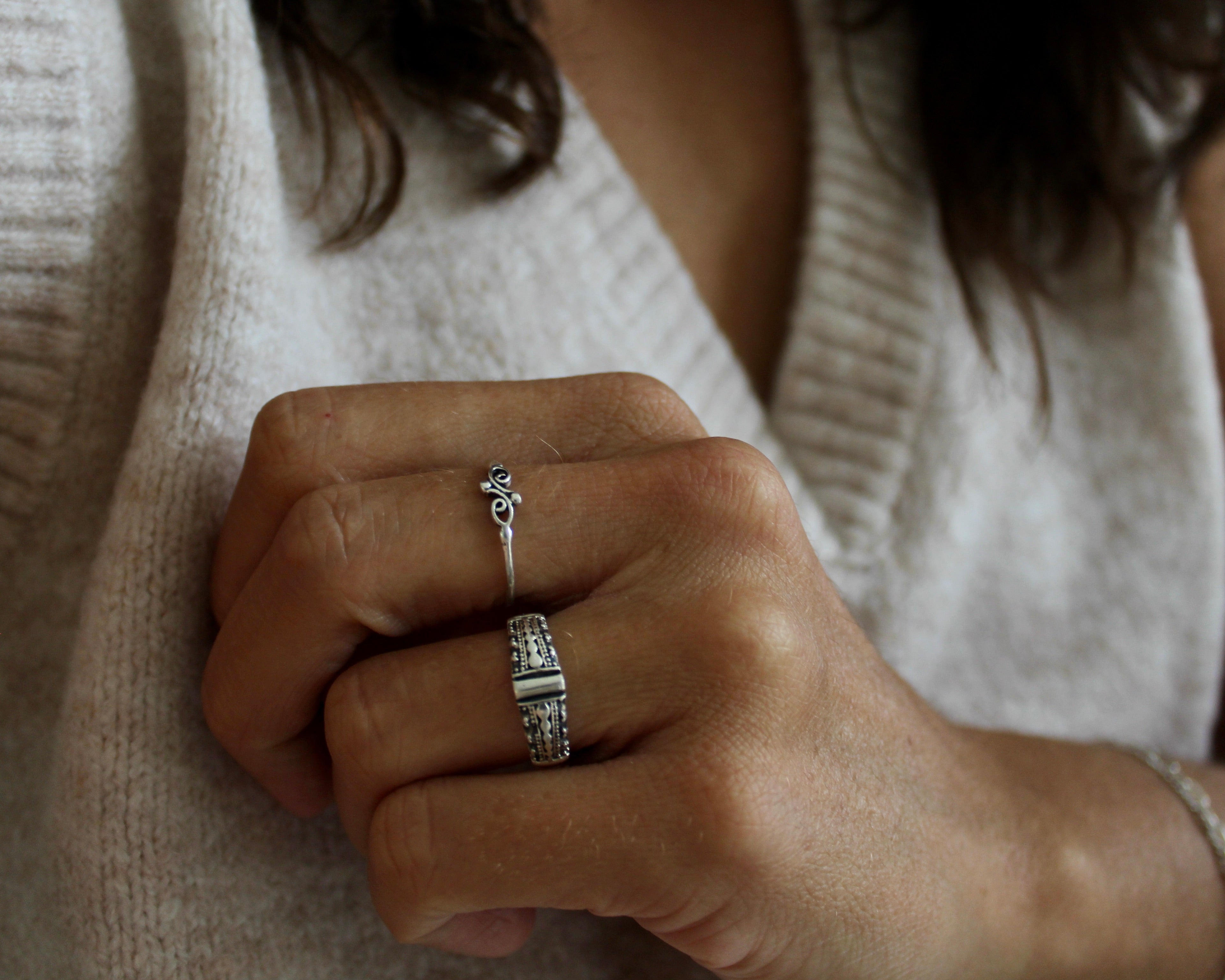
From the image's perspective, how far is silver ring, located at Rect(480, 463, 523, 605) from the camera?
0.45 meters

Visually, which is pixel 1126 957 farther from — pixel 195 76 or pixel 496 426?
pixel 195 76

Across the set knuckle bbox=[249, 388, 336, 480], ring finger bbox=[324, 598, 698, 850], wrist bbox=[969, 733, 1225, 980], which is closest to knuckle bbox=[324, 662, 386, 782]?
ring finger bbox=[324, 598, 698, 850]

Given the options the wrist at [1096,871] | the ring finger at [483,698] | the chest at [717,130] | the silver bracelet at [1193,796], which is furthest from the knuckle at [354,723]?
the silver bracelet at [1193,796]

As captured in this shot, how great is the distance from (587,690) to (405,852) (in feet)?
0.37

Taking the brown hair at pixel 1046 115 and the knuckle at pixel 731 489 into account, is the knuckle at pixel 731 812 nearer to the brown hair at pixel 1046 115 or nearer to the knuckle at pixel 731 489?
the knuckle at pixel 731 489

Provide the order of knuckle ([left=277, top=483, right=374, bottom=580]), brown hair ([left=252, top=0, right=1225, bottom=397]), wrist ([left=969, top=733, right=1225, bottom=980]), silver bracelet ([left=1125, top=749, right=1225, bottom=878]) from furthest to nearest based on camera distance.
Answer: brown hair ([left=252, top=0, right=1225, bottom=397]) → silver bracelet ([left=1125, top=749, right=1225, bottom=878]) → wrist ([left=969, top=733, right=1225, bottom=980]) → knuckle ([left=277, top=483, right=374, bottom=580])

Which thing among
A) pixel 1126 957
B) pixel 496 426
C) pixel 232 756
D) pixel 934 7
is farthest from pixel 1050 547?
pixel 232 756

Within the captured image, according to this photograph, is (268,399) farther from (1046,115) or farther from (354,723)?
(1046,115)

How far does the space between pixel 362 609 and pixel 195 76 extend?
34cm

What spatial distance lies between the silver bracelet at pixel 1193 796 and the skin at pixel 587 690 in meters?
0.33

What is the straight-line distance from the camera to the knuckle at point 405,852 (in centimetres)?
43

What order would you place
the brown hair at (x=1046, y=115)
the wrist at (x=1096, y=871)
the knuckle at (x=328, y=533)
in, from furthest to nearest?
the brown hair at (x=1046, y=115) < the wrist at (x=1096, y=871) < the knuckle at (x=328, y=533)

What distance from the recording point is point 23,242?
52 centimetres

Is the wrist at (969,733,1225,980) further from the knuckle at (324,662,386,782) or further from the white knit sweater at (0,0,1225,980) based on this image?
the knuckle at (324,662,386,782)
